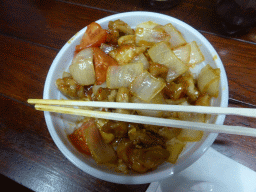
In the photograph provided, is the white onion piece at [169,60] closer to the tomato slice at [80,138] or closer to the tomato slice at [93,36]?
the tomato slice at [93,36]

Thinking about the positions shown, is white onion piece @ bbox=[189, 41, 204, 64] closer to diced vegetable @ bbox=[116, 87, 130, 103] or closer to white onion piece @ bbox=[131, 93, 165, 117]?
white onion piece @ bbox=[131, 93, 165, 117]

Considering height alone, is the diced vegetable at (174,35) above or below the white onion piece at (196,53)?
above

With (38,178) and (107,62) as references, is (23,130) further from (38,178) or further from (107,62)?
(107,62)

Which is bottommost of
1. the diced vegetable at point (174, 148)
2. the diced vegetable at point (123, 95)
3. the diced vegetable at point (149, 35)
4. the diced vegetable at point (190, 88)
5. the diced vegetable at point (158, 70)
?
the diced vegetable at point (174, 148)

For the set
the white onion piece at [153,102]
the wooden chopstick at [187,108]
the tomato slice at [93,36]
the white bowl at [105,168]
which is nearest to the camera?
the wooden chopstick at [187,108]

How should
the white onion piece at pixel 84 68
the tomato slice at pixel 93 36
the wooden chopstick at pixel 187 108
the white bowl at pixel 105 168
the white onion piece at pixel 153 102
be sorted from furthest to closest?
the tomato slice at pixel 93 36, the white onion piece at pixel 84 68, the white onion piece at pixel 153 102, the white bowl at pixel 105 168, the wooden chopstick at pixel 187 108

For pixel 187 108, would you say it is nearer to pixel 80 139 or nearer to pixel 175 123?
pixel 175 123

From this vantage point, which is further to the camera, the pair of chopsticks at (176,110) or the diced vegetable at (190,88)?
the diced vegetable at (190,88)

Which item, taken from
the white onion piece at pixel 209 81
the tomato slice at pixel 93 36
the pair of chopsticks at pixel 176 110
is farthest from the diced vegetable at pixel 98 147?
the white onion piece at pixel 209 81
